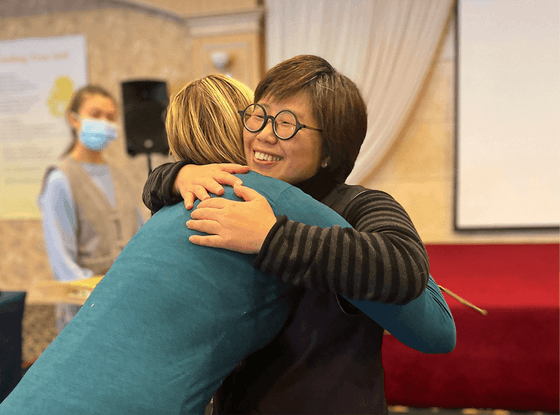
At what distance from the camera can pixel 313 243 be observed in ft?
1.72

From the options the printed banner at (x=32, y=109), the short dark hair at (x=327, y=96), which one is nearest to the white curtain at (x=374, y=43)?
the printed banner at (x=32, y=109)

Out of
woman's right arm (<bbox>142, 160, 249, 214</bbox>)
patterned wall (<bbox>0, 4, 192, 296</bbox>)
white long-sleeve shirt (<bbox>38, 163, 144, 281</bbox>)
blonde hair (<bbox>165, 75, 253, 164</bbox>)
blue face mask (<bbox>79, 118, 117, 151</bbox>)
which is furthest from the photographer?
patterned wall (<bbox>0, 4, 192, 296</bbox>)

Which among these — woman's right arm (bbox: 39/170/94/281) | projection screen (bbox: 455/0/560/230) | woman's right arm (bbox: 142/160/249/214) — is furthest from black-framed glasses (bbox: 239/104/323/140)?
projection screen (bbox: 455/0/560/230)

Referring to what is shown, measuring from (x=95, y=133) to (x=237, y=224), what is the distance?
232 cm

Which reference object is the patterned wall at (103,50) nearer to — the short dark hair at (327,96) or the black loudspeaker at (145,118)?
the black loudspeaker at (145,118)

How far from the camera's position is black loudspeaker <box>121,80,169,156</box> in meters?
2.77

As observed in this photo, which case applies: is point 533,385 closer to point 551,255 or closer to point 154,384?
point 551,255

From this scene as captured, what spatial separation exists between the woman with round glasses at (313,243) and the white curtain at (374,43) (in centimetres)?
284

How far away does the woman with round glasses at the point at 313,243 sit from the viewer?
20.7 inches

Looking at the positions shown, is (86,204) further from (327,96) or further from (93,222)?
(327,96)

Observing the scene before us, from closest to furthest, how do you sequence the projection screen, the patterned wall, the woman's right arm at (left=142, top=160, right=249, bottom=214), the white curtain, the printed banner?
the woman's right arm at (left=142, top=160, right=249, bottom=214) < the projection screen < the white curtain < the patterned wall < the printed banner

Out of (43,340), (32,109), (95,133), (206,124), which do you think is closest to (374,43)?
(95,133)

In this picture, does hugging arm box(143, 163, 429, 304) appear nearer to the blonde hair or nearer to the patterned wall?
the blonde hair

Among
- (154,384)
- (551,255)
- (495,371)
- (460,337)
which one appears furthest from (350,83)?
(551,255)
